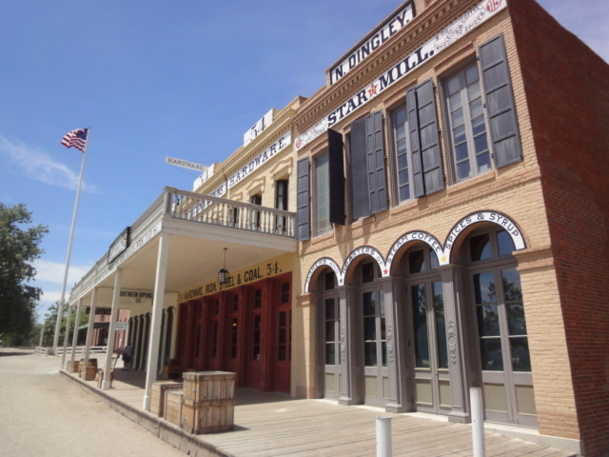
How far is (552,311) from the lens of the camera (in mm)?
6250

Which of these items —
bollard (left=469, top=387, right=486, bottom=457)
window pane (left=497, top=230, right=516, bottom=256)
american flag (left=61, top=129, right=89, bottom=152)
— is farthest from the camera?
american flag (left=61, top=129, right=89, bottom=152)

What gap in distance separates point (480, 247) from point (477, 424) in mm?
4445

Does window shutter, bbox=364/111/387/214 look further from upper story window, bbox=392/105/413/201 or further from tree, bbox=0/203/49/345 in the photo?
tree, bbox=0/203/49/345

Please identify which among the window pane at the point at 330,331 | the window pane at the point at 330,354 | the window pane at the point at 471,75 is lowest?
the window pane at the point at 330,354

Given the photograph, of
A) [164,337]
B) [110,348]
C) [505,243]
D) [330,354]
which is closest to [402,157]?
[505,243]

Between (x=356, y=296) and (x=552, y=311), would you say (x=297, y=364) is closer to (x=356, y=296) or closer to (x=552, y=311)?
(x=356, y=296)

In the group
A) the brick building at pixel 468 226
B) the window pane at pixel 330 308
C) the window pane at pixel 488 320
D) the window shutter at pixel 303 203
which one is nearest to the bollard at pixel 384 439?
the brick building at pixel 468 226

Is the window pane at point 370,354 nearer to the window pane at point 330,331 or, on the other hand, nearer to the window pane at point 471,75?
the window pane at point 330,331

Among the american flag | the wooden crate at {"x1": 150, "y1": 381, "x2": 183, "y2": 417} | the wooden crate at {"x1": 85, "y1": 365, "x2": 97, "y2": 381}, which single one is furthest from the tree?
the wooden crate at {"x1": 150, "y1": 381, "x2": 183, "y2": 417}

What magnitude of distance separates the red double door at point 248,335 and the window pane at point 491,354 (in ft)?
20.4

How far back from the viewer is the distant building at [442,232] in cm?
659

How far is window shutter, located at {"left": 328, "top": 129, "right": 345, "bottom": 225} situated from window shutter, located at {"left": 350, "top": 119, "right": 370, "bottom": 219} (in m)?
0.39

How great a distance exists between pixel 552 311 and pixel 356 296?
186 inches

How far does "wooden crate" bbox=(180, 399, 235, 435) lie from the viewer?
6.55 meters
